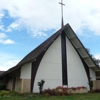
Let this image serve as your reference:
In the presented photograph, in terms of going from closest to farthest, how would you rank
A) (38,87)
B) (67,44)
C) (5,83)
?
(38,87) < (67,44) < (5,83)

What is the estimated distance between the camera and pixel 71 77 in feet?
53.7

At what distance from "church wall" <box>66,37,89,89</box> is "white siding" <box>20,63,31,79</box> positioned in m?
4.45

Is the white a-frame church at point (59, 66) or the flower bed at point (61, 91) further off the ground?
the white a-frame church at point (59, 66)

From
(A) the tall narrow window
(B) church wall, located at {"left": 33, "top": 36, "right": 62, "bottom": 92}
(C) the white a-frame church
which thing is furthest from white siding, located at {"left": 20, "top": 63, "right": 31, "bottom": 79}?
(A) the tall narrow window

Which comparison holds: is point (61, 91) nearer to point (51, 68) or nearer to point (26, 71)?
point (51, 68)

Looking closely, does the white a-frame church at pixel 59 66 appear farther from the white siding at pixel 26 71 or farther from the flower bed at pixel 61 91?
the flower bed at pixel 61 91

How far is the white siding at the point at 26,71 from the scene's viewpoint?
1407 centimetres

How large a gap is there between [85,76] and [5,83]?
11.8 meters

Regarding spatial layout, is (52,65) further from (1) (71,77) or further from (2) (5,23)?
(2) (5,23)

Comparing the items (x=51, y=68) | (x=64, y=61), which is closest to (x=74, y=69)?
(x=64, y=61)

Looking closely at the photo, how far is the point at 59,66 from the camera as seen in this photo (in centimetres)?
1608

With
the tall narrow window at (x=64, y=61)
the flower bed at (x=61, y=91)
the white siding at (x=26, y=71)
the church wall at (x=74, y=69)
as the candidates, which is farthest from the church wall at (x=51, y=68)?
the flower bed at (x=61, y=91)

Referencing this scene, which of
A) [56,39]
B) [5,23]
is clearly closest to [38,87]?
[56,39]

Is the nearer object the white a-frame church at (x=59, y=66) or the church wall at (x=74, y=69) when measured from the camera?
the white a-frame church at (x=59, y=66)
